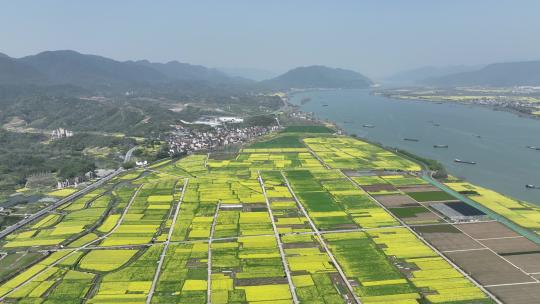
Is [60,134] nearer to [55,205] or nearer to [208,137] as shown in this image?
[208,137]

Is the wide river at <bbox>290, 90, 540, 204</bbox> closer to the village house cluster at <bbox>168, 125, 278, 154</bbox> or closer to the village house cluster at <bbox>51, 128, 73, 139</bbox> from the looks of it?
the village house cluster at <bbox>168, 125, 278, 154</bbox>

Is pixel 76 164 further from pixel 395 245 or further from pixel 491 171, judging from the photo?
pixel 491 171

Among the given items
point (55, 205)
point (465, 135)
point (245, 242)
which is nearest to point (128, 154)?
point (55, 205)

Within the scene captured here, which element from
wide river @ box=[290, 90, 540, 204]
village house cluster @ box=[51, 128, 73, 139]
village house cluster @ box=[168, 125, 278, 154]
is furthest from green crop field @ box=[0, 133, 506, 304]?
village house cluster @ box=[51, 128, 73, 139]

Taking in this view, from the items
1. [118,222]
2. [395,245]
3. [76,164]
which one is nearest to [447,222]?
[395,245]

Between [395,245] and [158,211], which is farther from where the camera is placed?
[158,211]

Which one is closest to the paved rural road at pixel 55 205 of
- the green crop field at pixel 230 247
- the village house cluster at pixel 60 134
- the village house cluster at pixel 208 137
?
the green crop field at pixel 230 247
